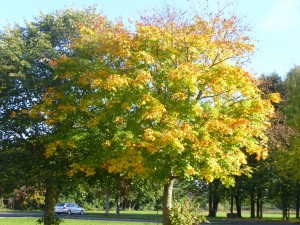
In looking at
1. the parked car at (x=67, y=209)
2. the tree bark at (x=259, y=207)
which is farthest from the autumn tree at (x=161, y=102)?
the parked car at (x=67, y=209)

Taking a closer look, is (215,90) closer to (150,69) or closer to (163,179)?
(150,69)

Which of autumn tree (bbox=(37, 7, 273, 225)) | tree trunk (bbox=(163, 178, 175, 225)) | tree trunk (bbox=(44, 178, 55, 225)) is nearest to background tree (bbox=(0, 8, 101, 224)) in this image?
tree trunk (bbox=(44, 178, 55, 225))

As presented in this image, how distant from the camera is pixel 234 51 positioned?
16609 millimetres

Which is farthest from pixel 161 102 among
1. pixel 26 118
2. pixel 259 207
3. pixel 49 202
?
pixel 259 207

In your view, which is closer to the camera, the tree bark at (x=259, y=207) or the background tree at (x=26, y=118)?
the background tree at (x=26, y=118)

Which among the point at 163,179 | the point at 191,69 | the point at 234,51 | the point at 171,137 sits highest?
the point at 234,51

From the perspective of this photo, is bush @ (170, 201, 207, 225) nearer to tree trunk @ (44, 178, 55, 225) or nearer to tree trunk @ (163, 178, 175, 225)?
tree trunk @ (163, 178, 175, 225)

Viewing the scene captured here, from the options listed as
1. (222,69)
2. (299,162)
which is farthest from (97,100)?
(299,162)

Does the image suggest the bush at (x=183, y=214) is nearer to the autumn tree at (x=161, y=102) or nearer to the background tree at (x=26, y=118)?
the autumn tree at (x=161, y=102)

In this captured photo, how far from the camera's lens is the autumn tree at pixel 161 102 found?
14523mm

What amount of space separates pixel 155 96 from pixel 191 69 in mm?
1681

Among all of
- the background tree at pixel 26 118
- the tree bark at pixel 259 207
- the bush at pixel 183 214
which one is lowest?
the tree bark at pixel 259 207

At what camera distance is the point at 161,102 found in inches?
596

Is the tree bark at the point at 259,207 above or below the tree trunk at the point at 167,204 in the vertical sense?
→ below
